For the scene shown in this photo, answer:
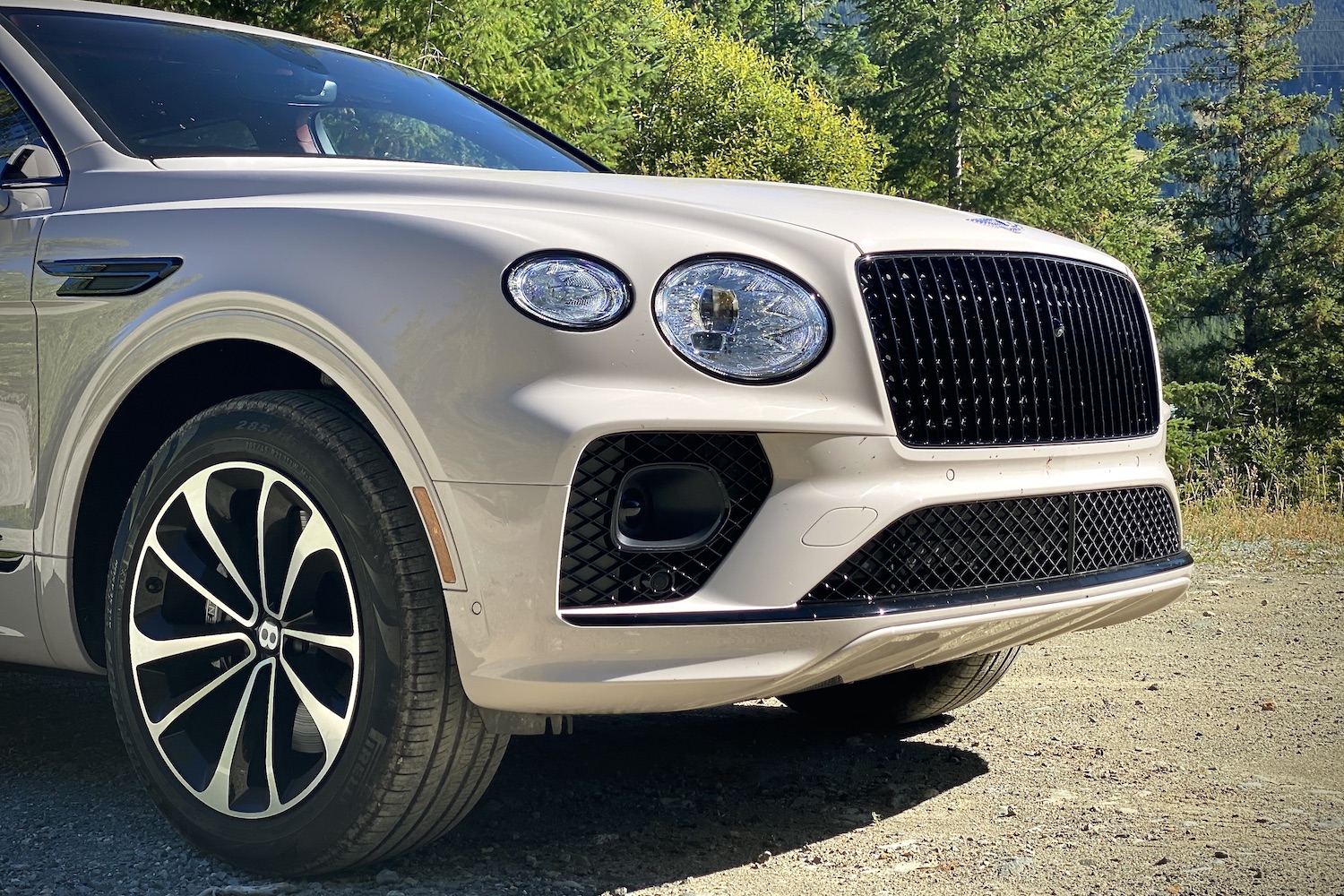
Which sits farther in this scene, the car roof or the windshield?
the car roof

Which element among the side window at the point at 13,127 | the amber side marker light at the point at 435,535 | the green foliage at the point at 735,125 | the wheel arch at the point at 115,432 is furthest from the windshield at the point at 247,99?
the green foliage at the point at 735,125

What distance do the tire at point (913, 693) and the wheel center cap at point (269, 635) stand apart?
1.71 metres

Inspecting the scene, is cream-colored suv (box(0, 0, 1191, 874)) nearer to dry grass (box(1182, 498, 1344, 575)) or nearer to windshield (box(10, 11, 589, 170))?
windshield (box(10, 11, 589, 170))

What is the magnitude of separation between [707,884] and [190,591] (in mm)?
1238

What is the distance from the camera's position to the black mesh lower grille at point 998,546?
8.96 feet

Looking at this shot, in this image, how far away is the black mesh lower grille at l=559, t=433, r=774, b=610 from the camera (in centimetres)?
255

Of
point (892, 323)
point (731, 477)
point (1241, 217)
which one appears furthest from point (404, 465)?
point (1241, 217)

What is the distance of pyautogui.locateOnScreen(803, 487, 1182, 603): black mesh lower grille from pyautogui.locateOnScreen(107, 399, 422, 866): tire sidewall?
81 cm

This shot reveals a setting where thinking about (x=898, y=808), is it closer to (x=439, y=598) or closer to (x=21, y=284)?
(x=439, y=598)

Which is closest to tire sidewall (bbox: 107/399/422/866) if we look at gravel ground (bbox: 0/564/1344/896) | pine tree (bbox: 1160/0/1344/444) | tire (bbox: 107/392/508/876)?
tire (bbox: 107/392/508/876)

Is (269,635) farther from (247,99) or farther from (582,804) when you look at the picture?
(247,99)

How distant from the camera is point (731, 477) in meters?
2.64

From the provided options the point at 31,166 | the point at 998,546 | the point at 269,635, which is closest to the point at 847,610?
the point at 998,546

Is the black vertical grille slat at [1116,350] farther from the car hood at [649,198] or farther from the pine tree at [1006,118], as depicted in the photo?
the pine tree at [1006,118]
